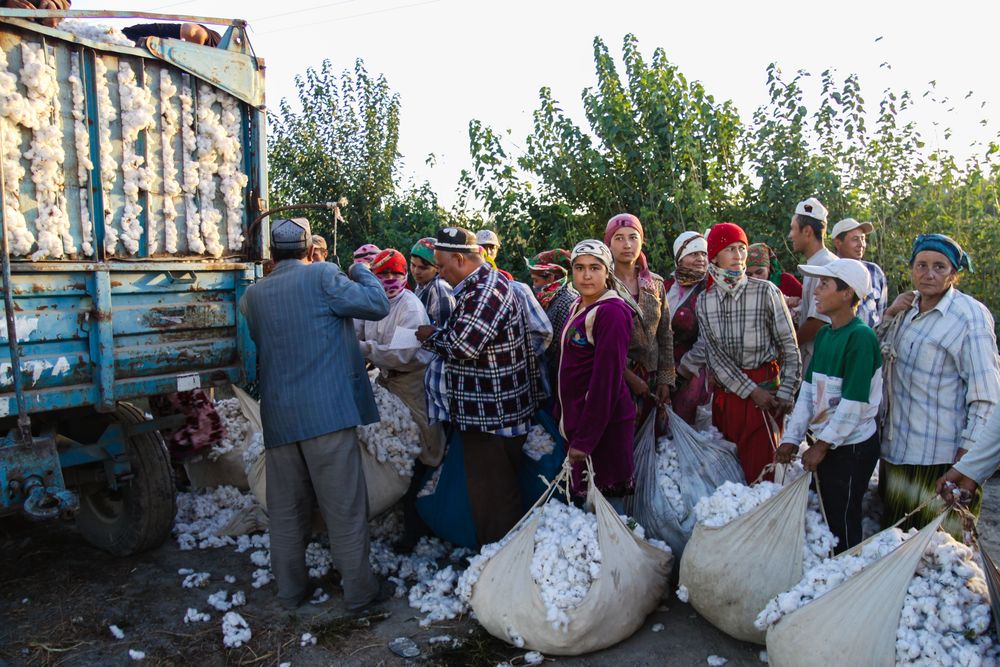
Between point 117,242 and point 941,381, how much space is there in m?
3.93

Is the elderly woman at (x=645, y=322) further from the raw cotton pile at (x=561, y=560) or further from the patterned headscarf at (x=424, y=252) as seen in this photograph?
the patterned headscarf at (x=424, y=252)

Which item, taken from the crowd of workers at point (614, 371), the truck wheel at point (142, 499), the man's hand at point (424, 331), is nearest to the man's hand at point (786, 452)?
the crowd of workers at point (614, 371)

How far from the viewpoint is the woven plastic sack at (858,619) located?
258cm

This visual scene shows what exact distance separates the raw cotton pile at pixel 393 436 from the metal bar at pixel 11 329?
1671 millimetres

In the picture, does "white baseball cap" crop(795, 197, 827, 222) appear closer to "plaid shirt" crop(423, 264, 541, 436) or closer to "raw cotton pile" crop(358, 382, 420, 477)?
"plaid shirt" crop(423, 264, 541, 436)

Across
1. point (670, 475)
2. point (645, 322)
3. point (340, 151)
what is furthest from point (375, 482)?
point (340, 151)

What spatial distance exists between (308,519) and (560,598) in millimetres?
1550

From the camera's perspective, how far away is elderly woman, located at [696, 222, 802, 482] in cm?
407

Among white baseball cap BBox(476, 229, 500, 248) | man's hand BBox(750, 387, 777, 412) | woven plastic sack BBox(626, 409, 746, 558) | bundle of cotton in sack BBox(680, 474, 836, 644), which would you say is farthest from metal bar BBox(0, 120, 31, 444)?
man's hand BBox(750, 387, 777, 412)

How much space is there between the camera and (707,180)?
24.5 ft

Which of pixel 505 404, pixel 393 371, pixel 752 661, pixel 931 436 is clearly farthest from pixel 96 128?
pixel 931 436

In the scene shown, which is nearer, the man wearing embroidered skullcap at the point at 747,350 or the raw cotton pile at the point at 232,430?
the man wearing embroidered skullcap at the point at 747,350

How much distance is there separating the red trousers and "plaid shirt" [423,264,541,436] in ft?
3.71

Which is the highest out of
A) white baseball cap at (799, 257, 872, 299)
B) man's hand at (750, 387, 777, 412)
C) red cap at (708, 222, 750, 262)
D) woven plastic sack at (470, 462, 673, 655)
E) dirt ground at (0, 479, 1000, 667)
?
red cap at (708, 222, 750, 262)
